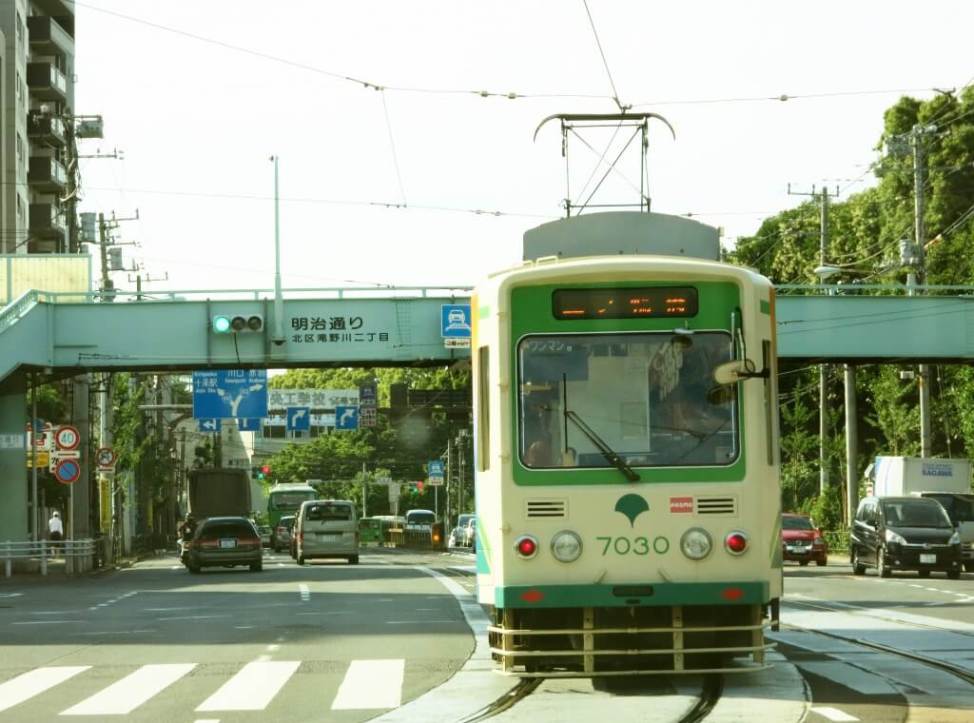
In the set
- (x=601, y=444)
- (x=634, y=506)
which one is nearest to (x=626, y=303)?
(x=601, y=444)

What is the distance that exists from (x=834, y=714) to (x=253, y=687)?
4.72m

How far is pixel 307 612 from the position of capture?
23188mm

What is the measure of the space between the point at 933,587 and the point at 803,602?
6.01m

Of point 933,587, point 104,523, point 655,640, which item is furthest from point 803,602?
point 104,523

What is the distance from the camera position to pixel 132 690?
1337cm

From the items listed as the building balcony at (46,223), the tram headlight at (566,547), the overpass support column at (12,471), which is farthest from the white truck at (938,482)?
the building balcony at (46,223)

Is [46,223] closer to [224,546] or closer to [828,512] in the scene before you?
[828,512]

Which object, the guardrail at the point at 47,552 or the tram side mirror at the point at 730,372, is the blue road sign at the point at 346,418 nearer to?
the guardrail at the point at 47,552

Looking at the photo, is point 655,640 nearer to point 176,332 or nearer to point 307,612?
point 307,612

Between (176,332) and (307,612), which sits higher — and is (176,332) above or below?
above

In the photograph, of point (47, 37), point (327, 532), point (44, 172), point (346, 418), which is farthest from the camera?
point (44, 172)

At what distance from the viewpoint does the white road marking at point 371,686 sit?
39.9 feet

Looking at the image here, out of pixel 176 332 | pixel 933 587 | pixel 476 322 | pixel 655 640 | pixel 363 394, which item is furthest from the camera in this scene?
pixel 363 394

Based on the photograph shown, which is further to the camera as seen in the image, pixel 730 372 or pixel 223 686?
pixel 223 686
